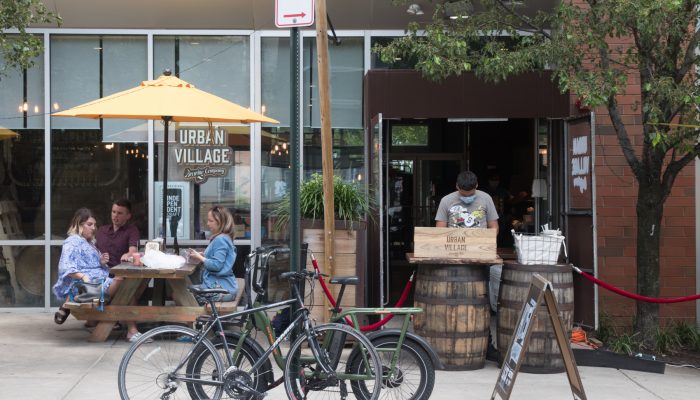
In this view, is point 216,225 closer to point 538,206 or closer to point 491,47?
point 491,47

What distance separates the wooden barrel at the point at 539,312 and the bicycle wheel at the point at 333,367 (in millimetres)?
1863

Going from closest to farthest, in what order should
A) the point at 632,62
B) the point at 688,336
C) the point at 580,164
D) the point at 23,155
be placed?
the point at 632,62 < the point at 688,336 < the point at 580,164 < the point at 23,155

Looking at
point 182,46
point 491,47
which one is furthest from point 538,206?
point 182,46

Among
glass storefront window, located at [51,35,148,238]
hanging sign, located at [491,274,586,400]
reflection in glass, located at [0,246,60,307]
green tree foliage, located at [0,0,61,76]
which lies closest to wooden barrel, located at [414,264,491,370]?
hanging sign, located at [491,274,586,400]

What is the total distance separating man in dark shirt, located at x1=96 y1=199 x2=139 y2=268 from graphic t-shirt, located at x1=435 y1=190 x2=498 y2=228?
11.1ft

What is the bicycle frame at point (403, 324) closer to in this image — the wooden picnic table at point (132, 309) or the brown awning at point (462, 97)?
the wooden picnic table at point (132, 309)

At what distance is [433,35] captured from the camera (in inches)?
311

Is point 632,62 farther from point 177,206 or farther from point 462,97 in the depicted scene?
point 177,206

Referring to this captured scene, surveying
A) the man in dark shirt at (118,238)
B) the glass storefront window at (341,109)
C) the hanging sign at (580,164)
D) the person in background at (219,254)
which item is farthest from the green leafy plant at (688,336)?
the man in dark shirt at (118,238)

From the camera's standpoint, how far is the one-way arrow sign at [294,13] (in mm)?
5711

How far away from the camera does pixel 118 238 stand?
891 cm

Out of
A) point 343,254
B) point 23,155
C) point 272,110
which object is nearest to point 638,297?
point 343,254

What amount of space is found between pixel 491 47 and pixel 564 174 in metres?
2.30

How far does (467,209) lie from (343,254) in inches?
51.1
